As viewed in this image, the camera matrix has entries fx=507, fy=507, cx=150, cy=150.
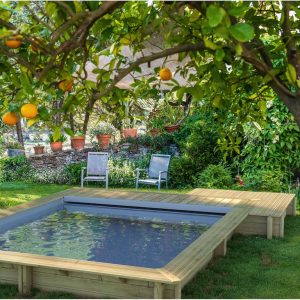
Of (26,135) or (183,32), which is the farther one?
(26,135)

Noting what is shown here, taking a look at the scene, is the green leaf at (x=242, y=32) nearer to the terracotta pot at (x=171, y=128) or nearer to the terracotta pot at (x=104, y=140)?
the terracotta pot at (x=171, y=128)

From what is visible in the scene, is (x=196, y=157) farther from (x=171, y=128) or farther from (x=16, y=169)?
(x=16, y=169)

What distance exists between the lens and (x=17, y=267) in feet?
13.8

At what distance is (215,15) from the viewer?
46.3 inches

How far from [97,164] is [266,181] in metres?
3.37

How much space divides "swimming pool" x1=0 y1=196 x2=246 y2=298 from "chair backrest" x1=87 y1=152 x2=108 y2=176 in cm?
232

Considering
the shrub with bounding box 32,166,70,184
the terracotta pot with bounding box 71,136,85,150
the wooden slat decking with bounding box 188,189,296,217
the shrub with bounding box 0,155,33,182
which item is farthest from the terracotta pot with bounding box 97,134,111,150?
the wooden slat decking with bounding box 188,189,296,217

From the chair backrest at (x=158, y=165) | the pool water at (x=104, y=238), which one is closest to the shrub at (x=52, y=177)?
the chair backrest at (x=158, y=165)

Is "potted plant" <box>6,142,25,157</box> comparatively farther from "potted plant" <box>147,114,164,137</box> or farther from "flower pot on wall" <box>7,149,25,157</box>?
"potted plant" <box>147,114,164,137</box>

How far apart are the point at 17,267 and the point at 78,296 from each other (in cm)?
62

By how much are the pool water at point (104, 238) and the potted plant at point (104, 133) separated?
444 cm

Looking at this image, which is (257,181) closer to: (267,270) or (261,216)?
(261,216)

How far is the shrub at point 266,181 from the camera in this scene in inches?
329

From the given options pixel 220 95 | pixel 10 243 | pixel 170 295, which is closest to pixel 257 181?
pixel 10 243
